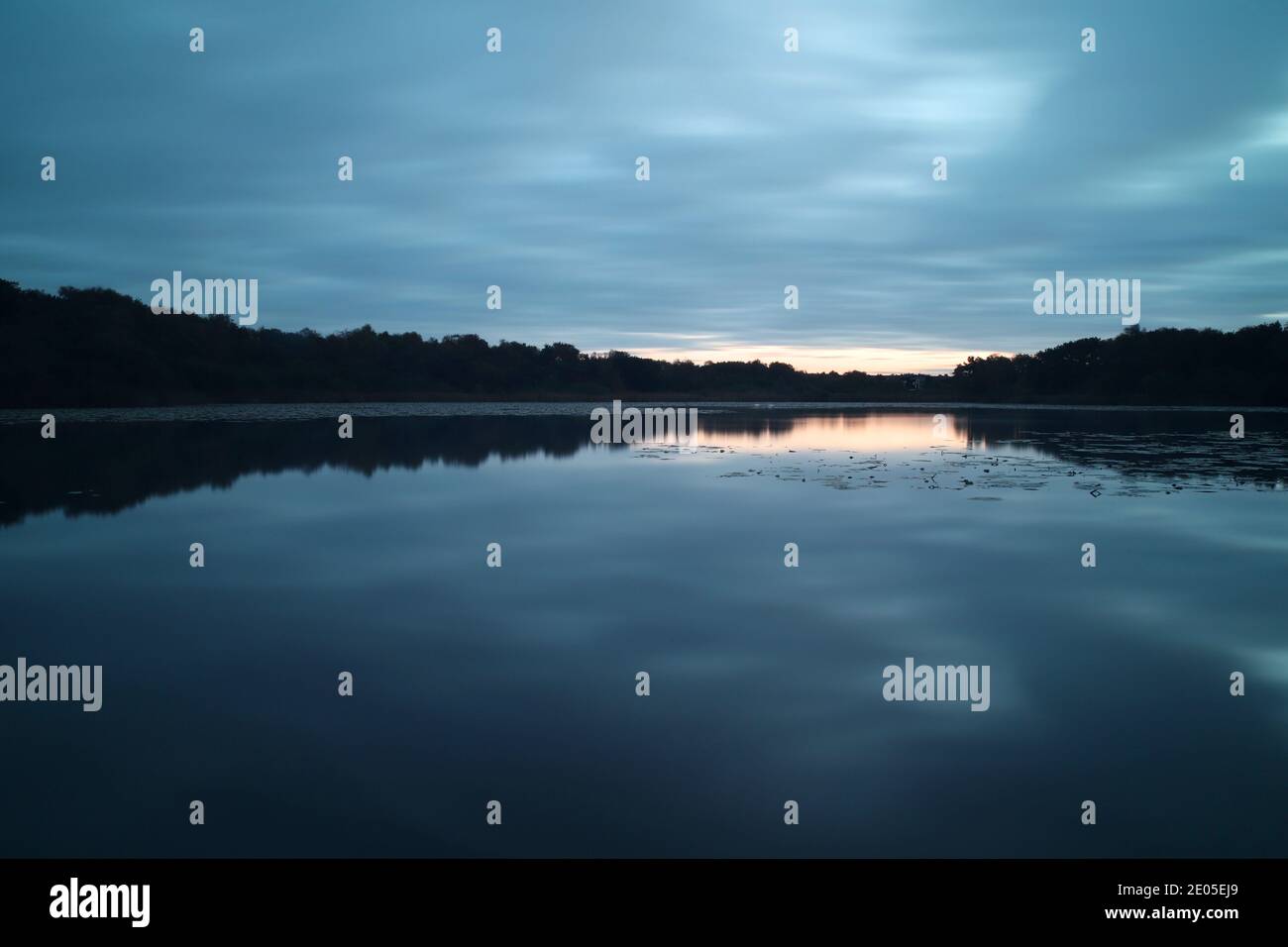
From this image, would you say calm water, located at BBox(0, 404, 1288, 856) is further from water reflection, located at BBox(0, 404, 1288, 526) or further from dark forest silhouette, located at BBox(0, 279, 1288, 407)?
dark forest silhouette, located at BBox(0, 279, 1288, 407)

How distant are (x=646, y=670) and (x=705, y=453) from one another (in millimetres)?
18718

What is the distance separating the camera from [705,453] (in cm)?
2512

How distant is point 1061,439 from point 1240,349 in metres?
47.3

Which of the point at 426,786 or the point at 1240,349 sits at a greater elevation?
the point at 1240,349

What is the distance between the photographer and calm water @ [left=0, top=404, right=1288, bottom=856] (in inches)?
173

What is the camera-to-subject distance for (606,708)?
5812 millimetres
